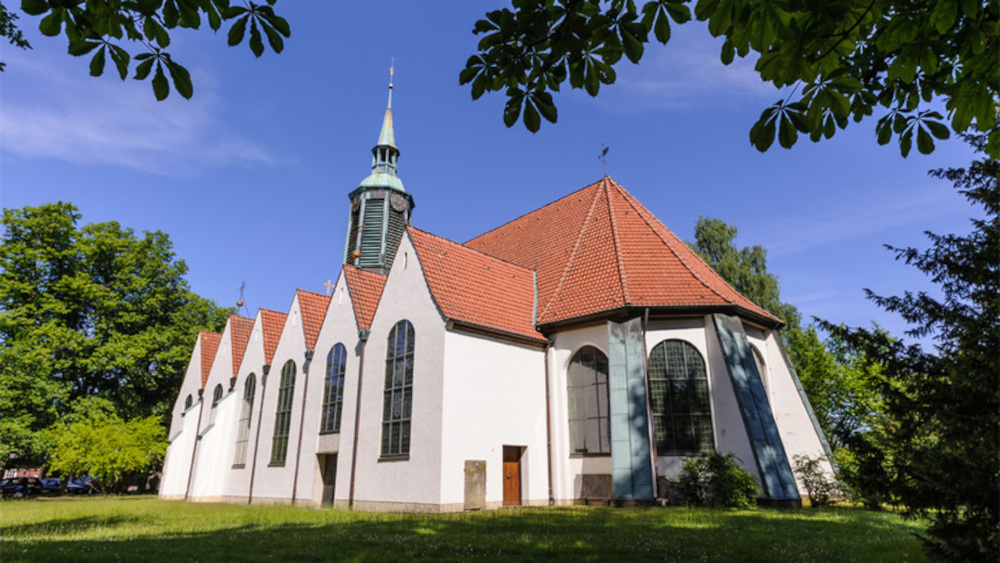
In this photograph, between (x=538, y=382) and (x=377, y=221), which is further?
(x=377, y=221)

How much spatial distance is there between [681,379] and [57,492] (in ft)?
134

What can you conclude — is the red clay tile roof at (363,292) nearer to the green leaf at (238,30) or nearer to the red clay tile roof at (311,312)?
the red clay tile roof at (311,312)

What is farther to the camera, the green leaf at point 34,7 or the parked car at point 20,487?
the parked car at point 20,487

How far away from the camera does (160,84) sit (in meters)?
2.66

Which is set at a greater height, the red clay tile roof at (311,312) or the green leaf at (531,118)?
the red clay tile roof at (311,312)

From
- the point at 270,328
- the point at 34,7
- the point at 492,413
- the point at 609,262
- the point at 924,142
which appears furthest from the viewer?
the point at 270,328

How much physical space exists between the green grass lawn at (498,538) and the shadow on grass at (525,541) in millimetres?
17

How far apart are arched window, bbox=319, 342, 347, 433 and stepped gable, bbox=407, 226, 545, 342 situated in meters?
4.93

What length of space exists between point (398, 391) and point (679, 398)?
8242mm

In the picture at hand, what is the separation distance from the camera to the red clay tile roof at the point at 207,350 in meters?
29.9

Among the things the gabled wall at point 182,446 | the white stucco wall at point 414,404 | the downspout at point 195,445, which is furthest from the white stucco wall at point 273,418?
the gabled wall at point 182,446

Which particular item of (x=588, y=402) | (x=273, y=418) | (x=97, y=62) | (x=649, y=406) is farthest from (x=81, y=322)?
(x=97, y=62)

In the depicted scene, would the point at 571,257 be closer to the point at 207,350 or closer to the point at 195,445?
the point at 195,445

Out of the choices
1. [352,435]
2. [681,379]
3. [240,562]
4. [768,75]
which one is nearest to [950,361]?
[768,75]
